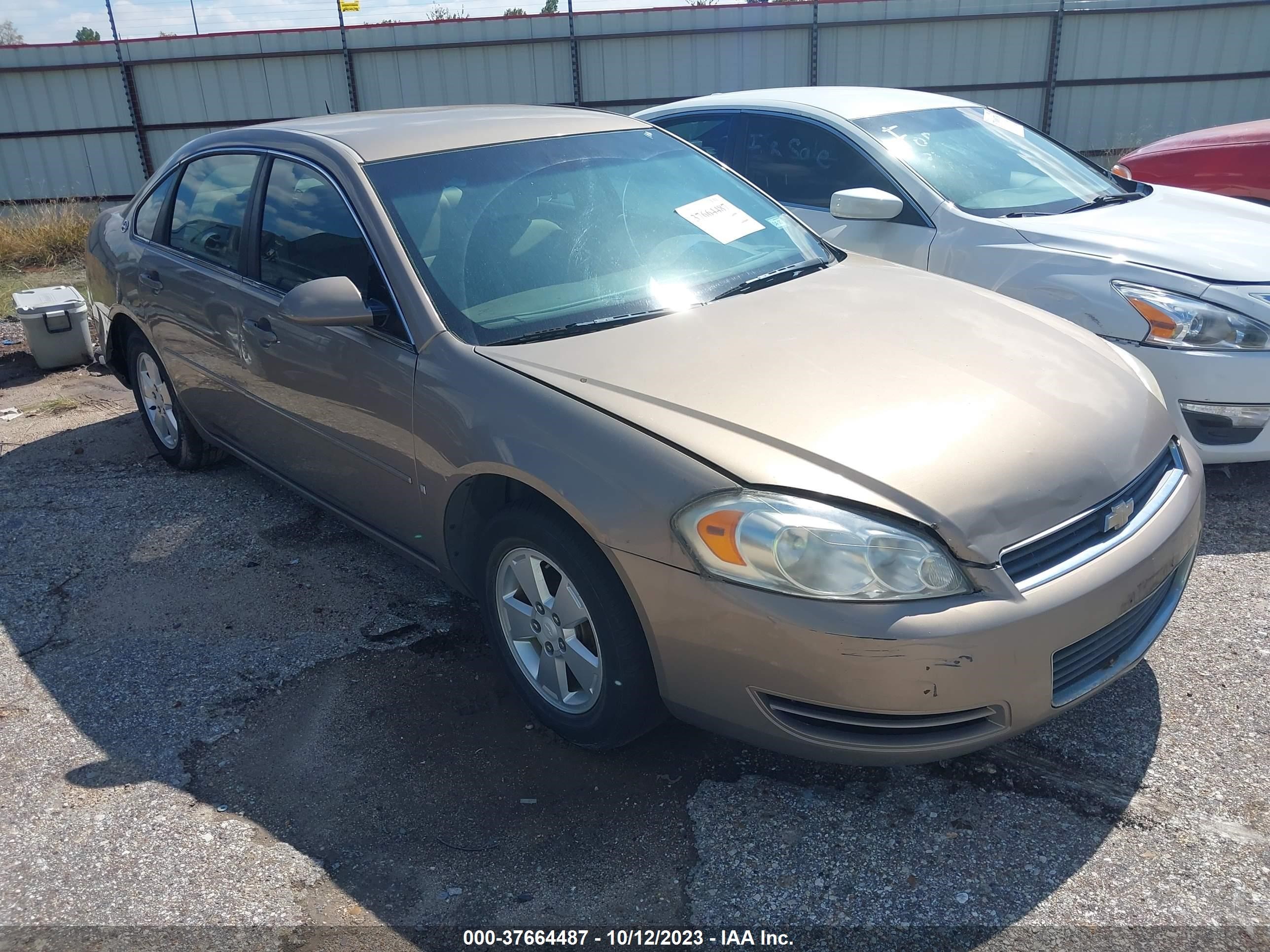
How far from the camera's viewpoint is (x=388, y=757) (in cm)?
291

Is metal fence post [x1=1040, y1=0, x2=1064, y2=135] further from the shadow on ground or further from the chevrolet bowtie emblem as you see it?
the chevrolet bowtie emblem

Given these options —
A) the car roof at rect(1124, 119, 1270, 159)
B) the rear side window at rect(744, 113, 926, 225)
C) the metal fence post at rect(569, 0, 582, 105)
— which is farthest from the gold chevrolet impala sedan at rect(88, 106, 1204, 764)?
the metal fence post at rect(569, 0, 582, 105)

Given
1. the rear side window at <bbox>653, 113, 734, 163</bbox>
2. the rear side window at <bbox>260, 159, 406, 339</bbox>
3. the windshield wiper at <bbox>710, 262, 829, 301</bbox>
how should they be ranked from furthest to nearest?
the rear side window at <bbox>653, 113, 734, 163</bbox>, the windshield wiper at <bbox>710, 262, 829, 301</bbox>, the rear side window at <bbox>260, 159, 406, 339</bbox>

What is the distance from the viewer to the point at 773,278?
11.4 ft

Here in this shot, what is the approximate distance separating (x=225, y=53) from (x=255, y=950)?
558 inches

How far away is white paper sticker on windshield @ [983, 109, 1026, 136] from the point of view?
5535 mm

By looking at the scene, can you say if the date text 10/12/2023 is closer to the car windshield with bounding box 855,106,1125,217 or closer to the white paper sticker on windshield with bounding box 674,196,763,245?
the white paper sticker on windshield with bounding box 674,196,763,245

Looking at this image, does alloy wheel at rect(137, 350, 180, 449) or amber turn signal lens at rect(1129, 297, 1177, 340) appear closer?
amber turn signal lens at rect(1129, 297, 1177, 340)

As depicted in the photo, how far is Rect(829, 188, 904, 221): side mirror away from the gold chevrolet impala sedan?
79 cm

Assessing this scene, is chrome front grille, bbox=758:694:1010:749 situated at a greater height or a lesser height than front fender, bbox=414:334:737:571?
lesser

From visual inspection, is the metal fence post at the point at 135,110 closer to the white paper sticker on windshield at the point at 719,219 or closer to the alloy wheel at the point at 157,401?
the alloy wheel at the point at 157,401

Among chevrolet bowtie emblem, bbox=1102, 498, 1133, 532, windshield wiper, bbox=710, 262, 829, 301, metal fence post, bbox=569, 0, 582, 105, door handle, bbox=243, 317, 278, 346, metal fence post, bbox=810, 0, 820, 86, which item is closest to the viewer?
chevrolet bowtie emblem, bbox=1102, 498, 1133, 532

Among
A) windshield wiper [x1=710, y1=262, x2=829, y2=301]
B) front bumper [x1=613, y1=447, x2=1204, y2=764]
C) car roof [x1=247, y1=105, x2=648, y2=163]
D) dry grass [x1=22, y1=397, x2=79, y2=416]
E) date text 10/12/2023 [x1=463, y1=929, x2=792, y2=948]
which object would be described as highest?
car roof [x1=247, y1=105, x2=648, y2=163]

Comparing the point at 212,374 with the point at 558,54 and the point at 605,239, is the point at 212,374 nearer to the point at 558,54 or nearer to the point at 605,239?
the point at 605,239
